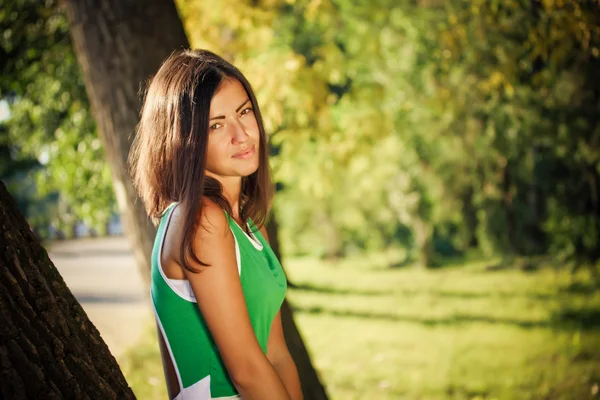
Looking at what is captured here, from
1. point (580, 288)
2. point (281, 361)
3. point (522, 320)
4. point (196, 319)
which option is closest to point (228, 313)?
point (196, 319)

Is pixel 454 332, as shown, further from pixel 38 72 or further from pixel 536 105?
pixel 38 72

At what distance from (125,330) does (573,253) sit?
7710 millimetres

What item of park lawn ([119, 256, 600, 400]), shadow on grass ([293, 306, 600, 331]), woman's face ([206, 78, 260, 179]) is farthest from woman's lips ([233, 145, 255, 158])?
shadow on grass ([293, 306, 600, 331])

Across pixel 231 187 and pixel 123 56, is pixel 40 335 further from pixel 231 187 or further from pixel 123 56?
pixel 123 56

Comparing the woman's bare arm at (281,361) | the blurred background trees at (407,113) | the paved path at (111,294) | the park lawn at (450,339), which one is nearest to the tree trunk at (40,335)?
the woman's bare arm at (281,361)

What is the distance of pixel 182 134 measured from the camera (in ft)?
6.19

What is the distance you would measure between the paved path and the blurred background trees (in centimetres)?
221

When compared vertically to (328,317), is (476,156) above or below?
above

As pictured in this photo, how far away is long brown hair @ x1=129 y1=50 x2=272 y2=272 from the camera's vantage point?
1841 millimetres

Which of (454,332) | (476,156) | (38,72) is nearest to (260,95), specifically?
(38,72)

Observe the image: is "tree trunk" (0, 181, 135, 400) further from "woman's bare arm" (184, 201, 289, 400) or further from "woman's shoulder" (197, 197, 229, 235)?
"woman's shoulder" (197, 197, 229, 235)

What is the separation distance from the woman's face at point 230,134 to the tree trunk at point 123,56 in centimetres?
133

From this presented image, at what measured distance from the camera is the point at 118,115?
10.7 feet

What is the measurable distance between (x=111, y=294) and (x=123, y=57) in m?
13.1
